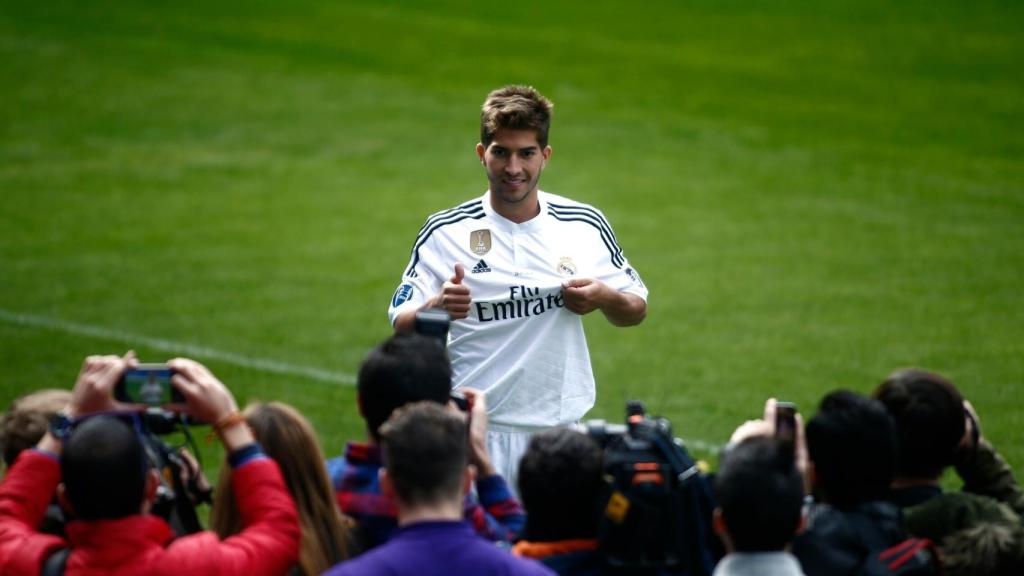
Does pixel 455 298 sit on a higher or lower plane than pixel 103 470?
higher

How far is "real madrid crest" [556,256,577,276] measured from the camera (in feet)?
21.6

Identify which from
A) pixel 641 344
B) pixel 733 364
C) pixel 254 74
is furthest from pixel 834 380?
pixel 254 74

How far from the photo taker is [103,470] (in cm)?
441

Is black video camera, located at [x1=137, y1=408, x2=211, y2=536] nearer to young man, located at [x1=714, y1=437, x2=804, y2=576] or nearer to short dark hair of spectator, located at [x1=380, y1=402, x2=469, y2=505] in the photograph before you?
short dark hair of spectator, located at [x1=380, y1=402, x2=469, y2=505]

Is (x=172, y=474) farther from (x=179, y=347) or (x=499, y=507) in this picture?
(x=179, y=347)

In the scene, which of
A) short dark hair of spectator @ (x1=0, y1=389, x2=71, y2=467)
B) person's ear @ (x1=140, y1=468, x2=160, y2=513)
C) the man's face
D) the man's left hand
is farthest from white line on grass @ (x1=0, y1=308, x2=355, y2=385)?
person's ear @ (x1=140, y1=468, x2=160, y2=513)

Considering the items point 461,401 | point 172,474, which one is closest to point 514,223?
point 461,401

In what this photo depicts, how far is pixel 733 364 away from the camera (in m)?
11.7

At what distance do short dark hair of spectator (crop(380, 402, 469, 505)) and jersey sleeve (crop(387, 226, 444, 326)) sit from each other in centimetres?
204

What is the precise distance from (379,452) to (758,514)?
130 centimetres

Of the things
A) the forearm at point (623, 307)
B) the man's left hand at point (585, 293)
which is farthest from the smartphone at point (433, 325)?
the forearm at point (623, 307)

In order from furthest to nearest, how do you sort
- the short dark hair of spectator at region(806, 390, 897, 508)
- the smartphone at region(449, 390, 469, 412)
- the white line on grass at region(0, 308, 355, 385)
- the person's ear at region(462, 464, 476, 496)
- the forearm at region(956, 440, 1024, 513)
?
the white line on grass at region(0, 308, 355, 385) < the forearm at region(956, 440, 1024, 513) < the smartphone at region(449, 390, 469, 412) < the short dark hair of spectator at region(806, 390, 897, 508) < the person's ear at region(462, 464, 476, 496)

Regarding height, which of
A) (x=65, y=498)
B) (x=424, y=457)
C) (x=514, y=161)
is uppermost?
(x=514, y=161)

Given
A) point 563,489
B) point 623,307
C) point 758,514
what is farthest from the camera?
point 623,307
